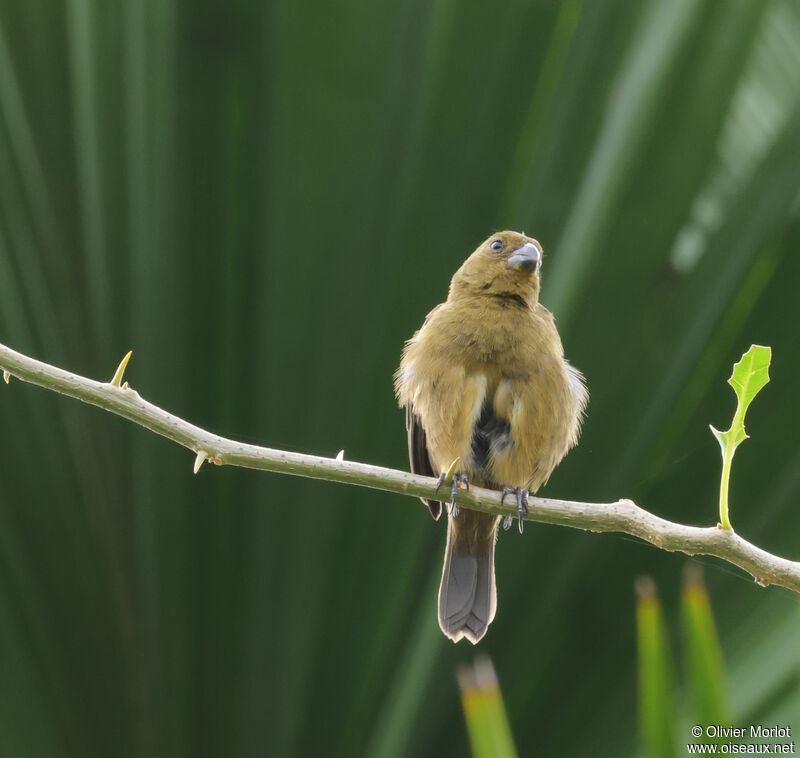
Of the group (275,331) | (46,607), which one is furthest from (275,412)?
(46,607)

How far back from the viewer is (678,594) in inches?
138

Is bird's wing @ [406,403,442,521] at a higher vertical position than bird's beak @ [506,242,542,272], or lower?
lower

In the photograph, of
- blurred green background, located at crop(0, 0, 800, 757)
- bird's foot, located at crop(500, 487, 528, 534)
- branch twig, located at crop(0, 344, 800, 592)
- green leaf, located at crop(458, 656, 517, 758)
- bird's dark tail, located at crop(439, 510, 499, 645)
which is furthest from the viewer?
bird's dark tail, located at crop(439, 510, 499, 645)

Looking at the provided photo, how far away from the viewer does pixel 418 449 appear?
12.6ft

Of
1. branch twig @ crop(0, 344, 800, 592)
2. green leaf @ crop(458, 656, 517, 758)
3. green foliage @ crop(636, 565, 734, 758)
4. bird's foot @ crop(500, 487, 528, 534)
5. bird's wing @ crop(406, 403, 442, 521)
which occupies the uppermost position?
bird's wing @ crop(406, 403, 442, 521)

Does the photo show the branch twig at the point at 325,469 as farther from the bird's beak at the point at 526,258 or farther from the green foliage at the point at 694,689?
the bird's beak at the point at 526,258

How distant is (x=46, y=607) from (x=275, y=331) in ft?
3.57

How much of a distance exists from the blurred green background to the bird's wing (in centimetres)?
8

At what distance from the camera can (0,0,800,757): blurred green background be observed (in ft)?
10.6

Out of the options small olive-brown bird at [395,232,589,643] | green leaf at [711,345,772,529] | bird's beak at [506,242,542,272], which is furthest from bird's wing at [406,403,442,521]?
green leaf at [711,345,772,529]

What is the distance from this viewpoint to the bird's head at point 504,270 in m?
3.60

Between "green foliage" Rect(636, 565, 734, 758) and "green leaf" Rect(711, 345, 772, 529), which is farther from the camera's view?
"green leaf" Rect(711, 345, 772, 529)

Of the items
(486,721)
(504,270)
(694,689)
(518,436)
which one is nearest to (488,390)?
(518,436)

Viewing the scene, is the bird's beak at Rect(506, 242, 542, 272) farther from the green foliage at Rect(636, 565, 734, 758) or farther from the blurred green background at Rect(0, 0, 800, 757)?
the green foliage at Rect(636, 565, 734, 758)
